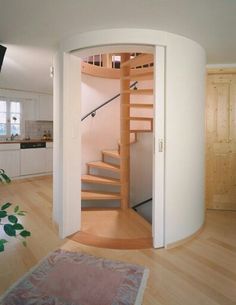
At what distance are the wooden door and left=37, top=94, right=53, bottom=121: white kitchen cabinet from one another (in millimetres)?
4465

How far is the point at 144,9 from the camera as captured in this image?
1.97 m

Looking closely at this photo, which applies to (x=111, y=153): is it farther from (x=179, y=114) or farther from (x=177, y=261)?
(x=177, y=261)

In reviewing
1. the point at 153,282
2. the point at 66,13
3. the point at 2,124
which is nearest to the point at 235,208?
the point at 153,282

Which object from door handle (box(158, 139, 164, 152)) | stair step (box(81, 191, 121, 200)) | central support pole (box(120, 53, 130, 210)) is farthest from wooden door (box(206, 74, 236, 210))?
door handle (box(158, 139, 164, 152))

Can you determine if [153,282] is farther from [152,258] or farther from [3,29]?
[3,29]

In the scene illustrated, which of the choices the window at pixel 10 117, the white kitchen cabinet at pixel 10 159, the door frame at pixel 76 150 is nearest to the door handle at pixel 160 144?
the door frame at pixel 76 150

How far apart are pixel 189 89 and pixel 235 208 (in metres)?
2.25

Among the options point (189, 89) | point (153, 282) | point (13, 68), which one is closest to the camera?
point (153, 282)

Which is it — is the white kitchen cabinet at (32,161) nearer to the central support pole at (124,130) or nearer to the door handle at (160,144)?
the central support pole at (124,130)

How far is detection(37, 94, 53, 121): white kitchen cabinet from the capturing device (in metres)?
6.52

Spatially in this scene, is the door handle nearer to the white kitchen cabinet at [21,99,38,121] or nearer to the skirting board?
the skirting board

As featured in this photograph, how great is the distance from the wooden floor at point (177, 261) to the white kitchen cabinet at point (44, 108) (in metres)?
3.79

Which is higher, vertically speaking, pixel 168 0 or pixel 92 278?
pixel 168 0

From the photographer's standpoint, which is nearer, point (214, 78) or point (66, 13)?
point (66, 13)
